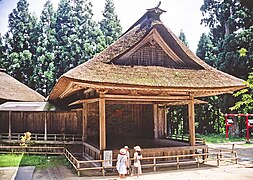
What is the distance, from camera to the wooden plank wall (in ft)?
43.1

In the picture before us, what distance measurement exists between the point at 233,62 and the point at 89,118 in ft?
39.2

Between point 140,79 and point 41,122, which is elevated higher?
point 140,79

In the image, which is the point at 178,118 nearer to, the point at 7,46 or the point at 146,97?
the point at 7,46

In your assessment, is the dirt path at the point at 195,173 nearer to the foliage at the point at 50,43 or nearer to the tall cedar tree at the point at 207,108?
the foliage at the point at 50,43

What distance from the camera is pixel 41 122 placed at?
1345 cm

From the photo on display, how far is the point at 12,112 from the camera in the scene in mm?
13484

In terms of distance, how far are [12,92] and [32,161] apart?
6.03 m

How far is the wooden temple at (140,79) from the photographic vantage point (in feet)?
26.5

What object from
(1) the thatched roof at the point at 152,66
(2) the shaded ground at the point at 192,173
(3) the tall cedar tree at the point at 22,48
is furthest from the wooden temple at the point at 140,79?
(3) the tall cedar tree at the point at 22,48

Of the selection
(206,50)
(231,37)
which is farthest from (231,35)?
(206,50)

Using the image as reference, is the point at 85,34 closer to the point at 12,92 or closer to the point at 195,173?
the point at 12,92

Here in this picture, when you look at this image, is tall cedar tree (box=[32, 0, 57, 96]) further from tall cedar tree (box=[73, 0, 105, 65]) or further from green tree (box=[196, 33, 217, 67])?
green tree (box=[196, 33, 217, 67])

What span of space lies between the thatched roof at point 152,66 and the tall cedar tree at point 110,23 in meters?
14.3

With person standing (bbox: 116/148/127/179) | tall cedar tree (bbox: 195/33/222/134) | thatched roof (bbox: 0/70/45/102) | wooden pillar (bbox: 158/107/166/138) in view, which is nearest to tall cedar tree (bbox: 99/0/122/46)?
tall cedar tree (bbox: 195/33/222/134)
